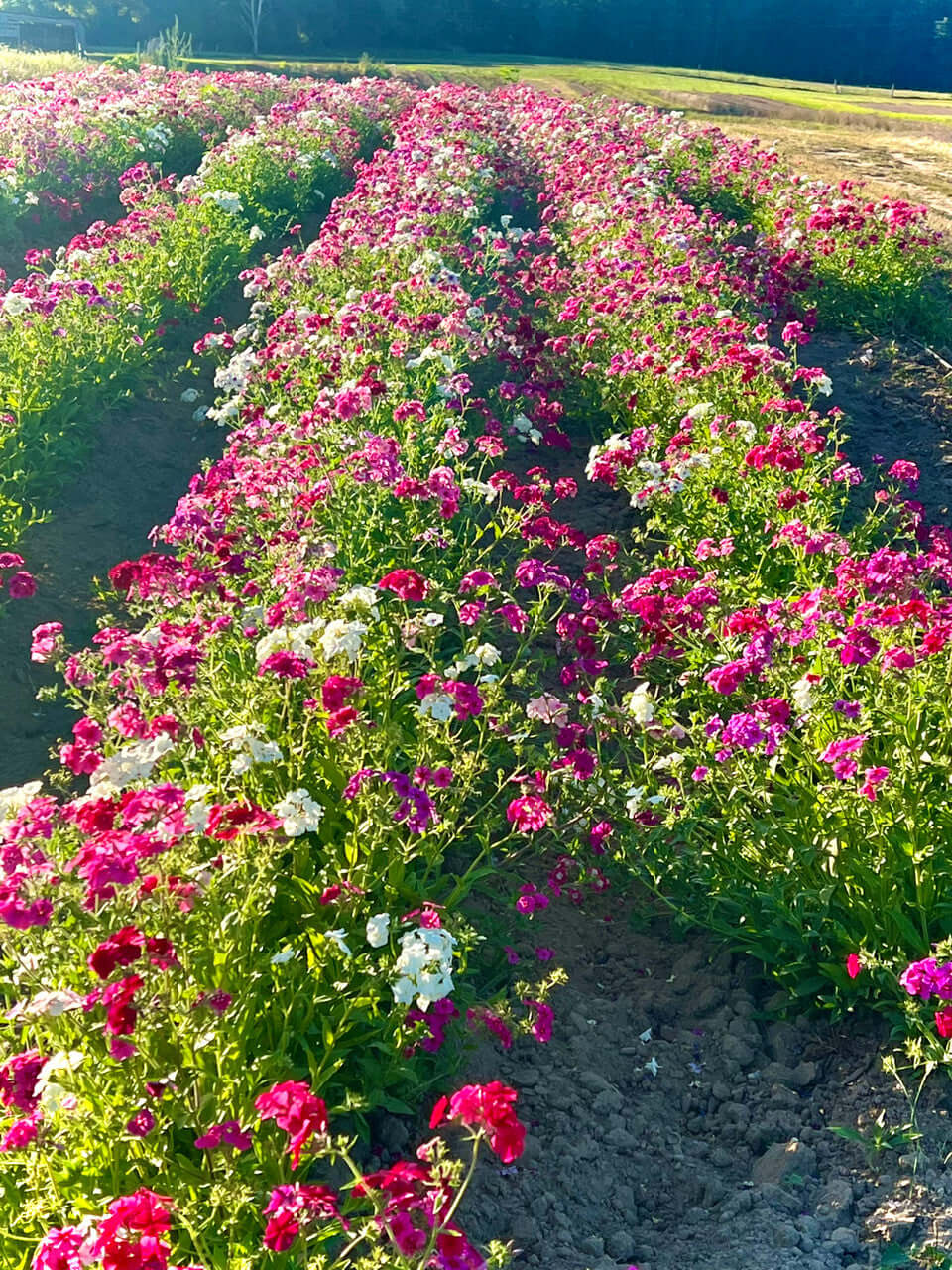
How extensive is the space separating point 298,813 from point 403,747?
Result: 106 centimetres

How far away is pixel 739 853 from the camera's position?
3.73 metres

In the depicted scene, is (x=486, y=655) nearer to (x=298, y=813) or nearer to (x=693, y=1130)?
(x=298, y=813)

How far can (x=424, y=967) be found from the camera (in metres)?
2.56

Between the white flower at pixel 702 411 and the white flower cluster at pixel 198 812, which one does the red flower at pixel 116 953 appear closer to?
the white flower cluster at pixel 198 812

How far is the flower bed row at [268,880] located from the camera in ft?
7.49

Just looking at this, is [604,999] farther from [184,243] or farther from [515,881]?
[184,243]

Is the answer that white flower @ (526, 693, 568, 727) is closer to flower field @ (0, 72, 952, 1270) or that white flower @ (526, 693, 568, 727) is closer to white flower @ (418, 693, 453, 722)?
flower field @ (0, 72, 952, 1270)

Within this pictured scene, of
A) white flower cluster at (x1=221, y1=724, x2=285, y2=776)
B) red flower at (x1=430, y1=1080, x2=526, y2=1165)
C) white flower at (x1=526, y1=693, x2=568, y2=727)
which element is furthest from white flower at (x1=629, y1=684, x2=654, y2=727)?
red flower at (x1=430, y1=1080, x2=526, y2=1165)

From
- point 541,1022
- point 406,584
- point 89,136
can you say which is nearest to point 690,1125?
point 541,1022

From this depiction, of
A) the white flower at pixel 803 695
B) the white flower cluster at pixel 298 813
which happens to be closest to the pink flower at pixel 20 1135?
the white flower cluster at pixel 298 813

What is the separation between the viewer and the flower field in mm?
2434

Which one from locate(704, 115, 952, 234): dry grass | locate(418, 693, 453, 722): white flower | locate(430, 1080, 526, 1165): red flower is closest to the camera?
locate(430, 1080, 526, 1165): red flower

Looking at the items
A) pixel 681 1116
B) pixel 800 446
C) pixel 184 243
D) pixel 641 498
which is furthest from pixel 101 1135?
pixel 184 243

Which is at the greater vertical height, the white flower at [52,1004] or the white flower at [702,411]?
the white flower at [702,411]
